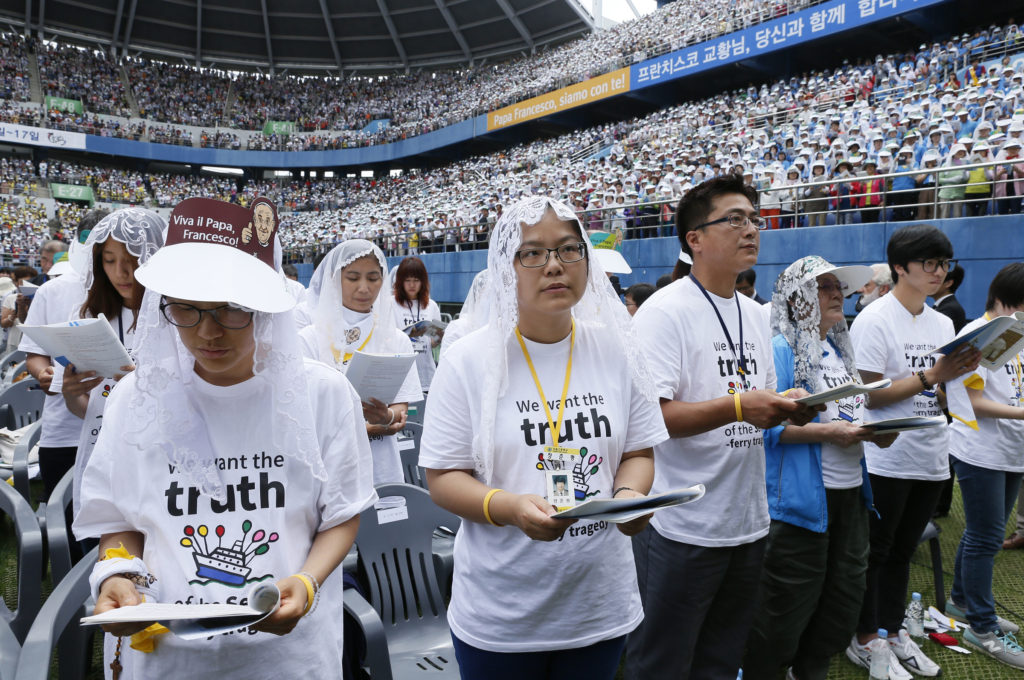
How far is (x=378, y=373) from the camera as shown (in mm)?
2615

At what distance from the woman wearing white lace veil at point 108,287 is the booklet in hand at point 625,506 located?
1.78 meters

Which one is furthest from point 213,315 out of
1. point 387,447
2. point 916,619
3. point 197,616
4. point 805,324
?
point 916,619

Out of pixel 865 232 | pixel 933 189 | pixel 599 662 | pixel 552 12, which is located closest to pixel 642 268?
pixel 865 232

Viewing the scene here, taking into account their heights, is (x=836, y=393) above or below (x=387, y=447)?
above

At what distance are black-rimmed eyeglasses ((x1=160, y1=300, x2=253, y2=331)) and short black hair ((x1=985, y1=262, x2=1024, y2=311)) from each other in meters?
3.39

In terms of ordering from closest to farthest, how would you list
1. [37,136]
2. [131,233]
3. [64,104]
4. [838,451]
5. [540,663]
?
[540,663], [131,233], [838,451], [37,136], [64,104]

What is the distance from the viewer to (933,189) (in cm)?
805

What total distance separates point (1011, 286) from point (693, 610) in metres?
2.46

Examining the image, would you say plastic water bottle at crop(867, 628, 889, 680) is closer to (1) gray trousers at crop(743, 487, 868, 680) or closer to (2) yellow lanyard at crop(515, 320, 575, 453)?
(1) gray trousers at crop(743, 487, 868, 680)

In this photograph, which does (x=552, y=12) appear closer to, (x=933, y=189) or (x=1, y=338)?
(x=933, y=189)

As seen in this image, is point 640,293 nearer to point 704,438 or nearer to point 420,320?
point 420,320

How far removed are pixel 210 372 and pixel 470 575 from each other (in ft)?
2.63

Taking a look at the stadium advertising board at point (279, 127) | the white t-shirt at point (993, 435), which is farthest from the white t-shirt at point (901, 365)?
the stadium advertising board at point (279, 127)

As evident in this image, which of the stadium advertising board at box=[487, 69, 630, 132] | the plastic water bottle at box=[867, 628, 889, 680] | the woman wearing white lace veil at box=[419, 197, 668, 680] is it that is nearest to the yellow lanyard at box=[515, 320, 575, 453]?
the woman wearing white lace veil at box=[419, 197, 668, 680]
